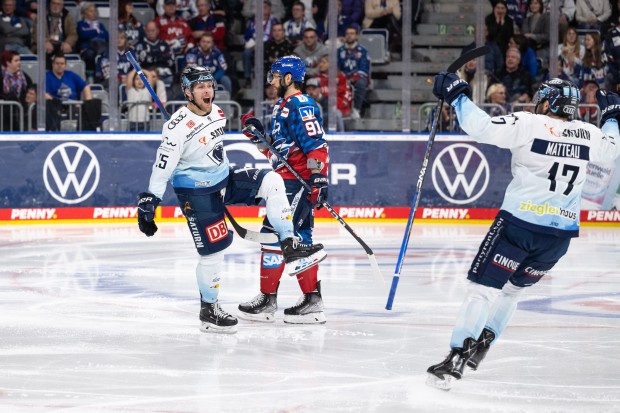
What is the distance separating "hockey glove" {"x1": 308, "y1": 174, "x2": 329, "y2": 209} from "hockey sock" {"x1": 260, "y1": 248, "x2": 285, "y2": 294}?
1.20 ft

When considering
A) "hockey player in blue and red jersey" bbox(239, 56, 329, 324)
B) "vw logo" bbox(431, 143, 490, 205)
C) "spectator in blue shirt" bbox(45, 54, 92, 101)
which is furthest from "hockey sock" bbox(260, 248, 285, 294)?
"spectator in blue shirt" bbox(45, 54, 92, 101)

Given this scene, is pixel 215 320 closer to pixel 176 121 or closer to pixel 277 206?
pixel 277 206

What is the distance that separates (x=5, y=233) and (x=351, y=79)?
13.1ft

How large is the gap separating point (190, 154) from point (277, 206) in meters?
0.54

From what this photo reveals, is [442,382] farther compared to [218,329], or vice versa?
[218,329]

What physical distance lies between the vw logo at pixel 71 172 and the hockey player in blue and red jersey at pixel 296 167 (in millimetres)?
5337

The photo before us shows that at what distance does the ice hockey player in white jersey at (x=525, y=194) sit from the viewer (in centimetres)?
524

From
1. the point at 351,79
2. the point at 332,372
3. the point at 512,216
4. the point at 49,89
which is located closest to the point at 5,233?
the point at 49,89

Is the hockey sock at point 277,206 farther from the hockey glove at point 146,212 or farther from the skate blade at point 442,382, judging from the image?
the skate blade at point 442,382

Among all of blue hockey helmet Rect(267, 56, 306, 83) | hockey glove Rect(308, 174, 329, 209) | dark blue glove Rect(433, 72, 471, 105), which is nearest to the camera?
dark blue glove Rect(433, 72, 471, 105)

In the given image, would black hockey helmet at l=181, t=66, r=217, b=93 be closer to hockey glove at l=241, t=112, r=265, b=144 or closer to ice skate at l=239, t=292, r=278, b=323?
hockey glove at l=241, t=112, r=265, b=144

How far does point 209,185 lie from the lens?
21.1ft

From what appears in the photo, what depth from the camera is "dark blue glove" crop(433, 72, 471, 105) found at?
5.25 meters

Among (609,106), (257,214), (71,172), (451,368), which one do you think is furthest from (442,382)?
(71,172)
